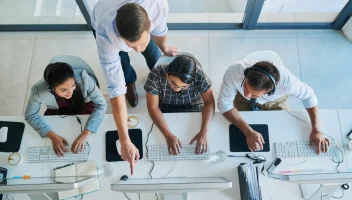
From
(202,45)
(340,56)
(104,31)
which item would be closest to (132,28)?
(104,31)

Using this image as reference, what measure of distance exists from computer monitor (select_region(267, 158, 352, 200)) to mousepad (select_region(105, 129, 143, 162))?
2.65ft

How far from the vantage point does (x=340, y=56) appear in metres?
3.10

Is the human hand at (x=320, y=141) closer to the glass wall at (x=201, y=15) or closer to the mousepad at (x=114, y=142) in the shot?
the mousepad at (x=114, y=142)

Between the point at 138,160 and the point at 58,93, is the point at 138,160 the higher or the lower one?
the lower one

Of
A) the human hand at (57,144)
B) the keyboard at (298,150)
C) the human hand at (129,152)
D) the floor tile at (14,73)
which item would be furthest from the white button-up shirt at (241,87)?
the floor tile at (14,73)

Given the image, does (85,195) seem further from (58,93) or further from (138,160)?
(58,93)

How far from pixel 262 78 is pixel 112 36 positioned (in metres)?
0.83

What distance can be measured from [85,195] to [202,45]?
71.5 inches

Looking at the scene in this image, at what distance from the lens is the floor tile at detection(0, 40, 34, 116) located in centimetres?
294

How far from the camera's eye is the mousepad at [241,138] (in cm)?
202

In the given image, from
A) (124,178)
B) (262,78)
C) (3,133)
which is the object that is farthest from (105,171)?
(262,78)

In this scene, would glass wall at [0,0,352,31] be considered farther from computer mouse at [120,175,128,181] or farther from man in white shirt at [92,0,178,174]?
computer mouse at [120,175,128,181]

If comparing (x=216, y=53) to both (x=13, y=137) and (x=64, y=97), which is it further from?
(x=13, y=137)

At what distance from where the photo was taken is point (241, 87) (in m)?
2.00
